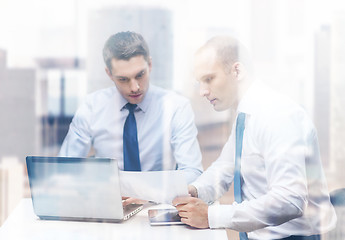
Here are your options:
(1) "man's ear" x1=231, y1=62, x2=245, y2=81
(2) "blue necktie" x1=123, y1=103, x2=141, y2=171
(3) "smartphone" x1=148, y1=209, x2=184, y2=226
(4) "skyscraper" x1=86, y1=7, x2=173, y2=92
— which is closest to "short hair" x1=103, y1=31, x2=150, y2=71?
(4) "skyscraper" x1=86, y1=7, x2=173, y2=92

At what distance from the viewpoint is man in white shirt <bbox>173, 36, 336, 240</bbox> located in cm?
148

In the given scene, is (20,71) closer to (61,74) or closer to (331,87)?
(61,74)

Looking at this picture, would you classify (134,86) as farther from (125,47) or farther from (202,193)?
(202,193)

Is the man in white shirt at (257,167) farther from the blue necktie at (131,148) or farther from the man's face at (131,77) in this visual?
the blue necktie at (131,148)

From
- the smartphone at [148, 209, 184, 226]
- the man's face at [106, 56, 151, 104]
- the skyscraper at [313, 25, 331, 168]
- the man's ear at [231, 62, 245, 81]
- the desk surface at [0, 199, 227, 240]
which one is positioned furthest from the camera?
the skyscraper at [313, 25, 331, 168]

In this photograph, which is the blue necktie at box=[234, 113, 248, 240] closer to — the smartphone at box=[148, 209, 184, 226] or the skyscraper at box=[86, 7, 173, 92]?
the smartphone at box=[148, 209, 184, 226]

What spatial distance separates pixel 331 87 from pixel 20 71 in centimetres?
227

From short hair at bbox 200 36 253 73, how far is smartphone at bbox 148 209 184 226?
0.73m

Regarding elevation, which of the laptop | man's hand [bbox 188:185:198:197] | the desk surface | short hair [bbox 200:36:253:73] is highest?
short hair [bbox 200:36:253:73]

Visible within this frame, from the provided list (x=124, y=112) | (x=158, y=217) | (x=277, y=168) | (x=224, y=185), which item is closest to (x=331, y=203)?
(x=277, y=168)

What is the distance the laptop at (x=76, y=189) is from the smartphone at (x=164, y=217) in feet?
0.31

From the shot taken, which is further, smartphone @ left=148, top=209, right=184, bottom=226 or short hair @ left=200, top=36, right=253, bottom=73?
short hair @ left=200, top=36, right=253, bottom=73

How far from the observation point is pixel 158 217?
1.48 meters

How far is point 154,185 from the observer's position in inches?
56.5
